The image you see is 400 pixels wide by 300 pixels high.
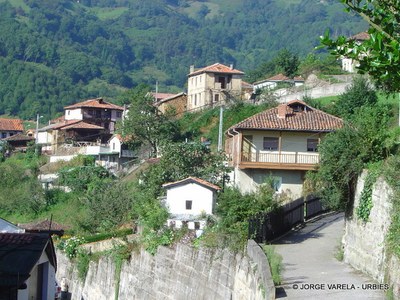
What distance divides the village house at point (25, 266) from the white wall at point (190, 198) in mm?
27377

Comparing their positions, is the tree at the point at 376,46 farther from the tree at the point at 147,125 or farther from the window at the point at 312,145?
the tree at the point at 147,125

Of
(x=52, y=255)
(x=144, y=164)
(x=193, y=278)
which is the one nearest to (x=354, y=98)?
(x=144, y=164)

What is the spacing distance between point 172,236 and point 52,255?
17.6 meters

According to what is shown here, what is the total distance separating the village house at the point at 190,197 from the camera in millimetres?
46812

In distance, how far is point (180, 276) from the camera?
113 ft

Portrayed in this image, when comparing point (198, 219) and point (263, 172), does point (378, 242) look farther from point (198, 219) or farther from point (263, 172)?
point (263, 172)

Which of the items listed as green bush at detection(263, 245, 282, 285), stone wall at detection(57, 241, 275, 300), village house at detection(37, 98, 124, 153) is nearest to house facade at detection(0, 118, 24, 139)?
village house at detection(37, 98, 124, 153)

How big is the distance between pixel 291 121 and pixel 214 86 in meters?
44.9

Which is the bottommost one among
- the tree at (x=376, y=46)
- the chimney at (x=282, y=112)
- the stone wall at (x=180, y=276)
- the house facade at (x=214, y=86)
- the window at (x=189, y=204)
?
the stone wall at (x=180, y=276)

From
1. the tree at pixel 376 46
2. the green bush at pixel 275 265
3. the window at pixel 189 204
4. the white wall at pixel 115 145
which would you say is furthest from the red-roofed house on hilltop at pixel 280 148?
the white wall at pixel 115 145

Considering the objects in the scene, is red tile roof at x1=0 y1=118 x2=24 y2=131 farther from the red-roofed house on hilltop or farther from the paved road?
the paved road

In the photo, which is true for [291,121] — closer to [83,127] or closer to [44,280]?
[44,280]

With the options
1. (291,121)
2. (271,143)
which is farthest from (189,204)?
(291,121)

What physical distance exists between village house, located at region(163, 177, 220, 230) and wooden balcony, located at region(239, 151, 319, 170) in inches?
143
